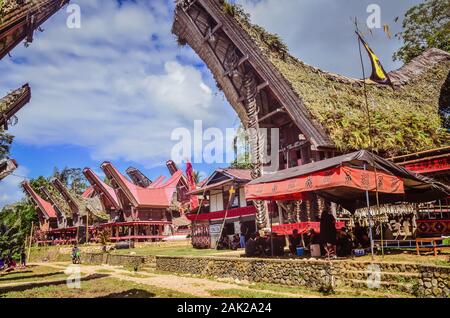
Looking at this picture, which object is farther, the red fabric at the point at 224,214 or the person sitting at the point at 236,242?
the red fabric at the point at 224,214

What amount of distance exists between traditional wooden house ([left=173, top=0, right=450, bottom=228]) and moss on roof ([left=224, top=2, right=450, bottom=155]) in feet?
0.17

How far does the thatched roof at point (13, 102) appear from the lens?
17625 millimetres

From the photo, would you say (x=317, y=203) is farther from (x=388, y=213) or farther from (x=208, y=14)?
(x=208, y=14)

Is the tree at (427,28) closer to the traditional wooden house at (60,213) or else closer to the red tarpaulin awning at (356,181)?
the red tarpaulin awning at (356,181)

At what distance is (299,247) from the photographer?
44.1 ft

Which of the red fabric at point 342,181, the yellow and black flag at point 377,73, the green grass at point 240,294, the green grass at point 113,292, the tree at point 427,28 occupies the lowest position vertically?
the green grass at point 113,292

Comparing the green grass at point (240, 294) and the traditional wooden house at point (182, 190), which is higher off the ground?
the traditional wooden house at point (182, 190)

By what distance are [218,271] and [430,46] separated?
91.8ft

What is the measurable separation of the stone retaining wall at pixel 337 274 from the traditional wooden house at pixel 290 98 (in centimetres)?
582

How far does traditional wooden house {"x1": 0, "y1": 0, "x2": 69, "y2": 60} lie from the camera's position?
13.2 m

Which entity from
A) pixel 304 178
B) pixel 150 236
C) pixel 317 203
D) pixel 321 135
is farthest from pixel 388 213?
pixel 150 236

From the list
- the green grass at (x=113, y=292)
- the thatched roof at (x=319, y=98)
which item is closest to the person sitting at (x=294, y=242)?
the thatched roof at (x=319, y=98)

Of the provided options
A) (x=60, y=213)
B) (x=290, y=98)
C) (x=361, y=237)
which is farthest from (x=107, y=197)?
(x=361, y=237)
